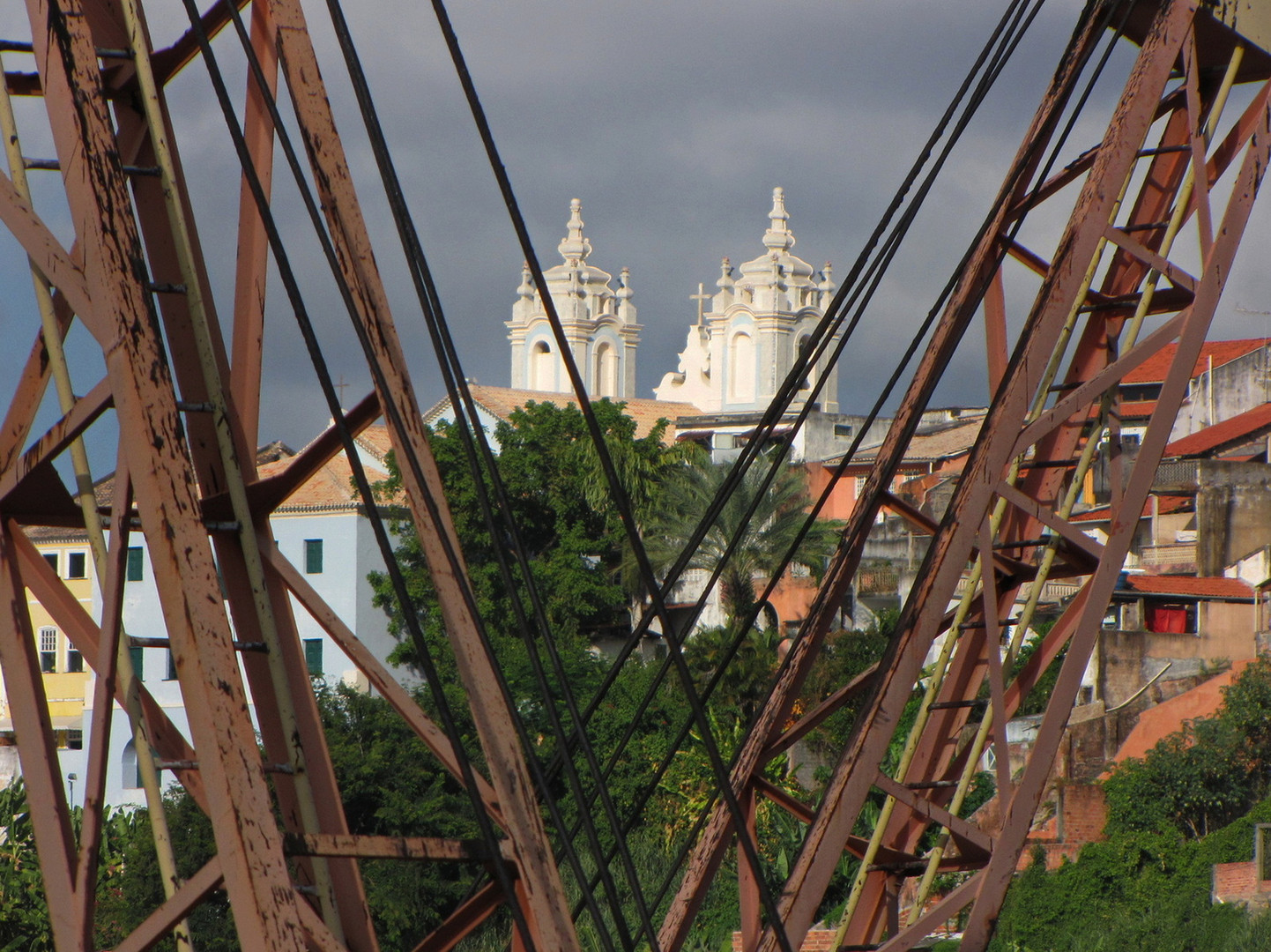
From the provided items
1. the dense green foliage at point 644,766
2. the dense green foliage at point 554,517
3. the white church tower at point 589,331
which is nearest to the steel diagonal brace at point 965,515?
the dense green foliage at point 644,766

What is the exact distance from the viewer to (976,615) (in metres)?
5.89

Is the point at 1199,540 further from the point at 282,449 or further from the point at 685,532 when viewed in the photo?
the point at 282,449

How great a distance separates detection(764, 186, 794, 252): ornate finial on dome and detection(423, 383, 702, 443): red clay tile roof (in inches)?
462

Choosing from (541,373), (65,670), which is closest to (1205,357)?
(65,670)

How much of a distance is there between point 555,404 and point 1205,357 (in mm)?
18692

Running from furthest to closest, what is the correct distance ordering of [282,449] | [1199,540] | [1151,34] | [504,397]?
[504,397] → [282,449] → [1199,540] → [1151,34]

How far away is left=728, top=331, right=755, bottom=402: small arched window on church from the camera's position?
64812 mm

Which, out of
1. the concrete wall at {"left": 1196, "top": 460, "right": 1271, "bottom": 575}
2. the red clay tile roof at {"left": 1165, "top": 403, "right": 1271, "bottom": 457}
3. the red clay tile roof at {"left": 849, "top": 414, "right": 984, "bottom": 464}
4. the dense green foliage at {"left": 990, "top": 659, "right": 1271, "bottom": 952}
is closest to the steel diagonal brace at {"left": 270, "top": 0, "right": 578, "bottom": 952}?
the dense green foliage at {"left": 990, "top": 659, "right": 1271, "bottom": 952}

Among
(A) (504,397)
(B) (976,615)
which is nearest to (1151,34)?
(B) (976,615)

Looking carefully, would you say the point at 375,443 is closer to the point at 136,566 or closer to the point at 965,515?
the point at 136,566

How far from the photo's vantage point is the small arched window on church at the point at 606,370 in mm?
71625

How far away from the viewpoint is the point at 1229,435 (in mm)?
33219

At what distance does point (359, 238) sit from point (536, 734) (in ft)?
94.9

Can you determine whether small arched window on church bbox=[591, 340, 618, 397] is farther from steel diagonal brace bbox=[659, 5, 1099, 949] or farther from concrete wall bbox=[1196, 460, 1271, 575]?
steel diagonal brace bbox=[659, 5, 1099, 949]
